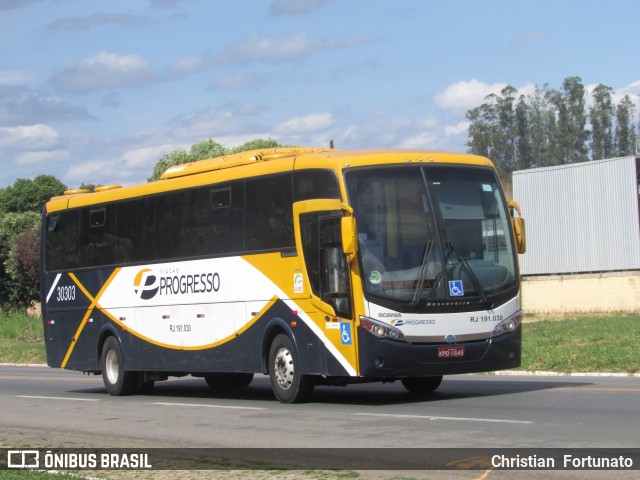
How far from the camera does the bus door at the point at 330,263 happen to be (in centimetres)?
1583

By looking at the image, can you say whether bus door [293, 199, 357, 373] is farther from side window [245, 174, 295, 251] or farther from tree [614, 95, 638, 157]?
tree [614, 95, 638, 157]

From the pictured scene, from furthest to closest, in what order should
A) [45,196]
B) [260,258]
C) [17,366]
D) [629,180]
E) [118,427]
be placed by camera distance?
1. [45,196]
2. [629,180]
3. [17,366]
4. [260,258]
5. [118,427]

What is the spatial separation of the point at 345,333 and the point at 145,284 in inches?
239

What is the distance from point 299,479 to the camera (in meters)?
9.74

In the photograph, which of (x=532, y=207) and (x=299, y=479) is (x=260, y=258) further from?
(x=532, y=207)

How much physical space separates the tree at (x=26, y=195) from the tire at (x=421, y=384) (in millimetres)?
83398

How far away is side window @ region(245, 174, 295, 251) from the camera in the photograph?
56.4ft

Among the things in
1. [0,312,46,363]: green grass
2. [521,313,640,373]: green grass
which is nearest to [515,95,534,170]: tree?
[0,312,46,363]: green grass

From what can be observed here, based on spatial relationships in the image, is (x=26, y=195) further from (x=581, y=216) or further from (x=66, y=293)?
(x=66, y=293)

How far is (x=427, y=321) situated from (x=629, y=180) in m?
48.8

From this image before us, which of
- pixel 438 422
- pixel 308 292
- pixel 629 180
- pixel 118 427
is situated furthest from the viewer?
pixel 629 180

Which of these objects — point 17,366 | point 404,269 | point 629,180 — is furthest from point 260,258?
point 629,180

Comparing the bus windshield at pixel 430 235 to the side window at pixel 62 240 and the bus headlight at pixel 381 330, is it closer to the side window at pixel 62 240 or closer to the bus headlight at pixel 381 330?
the bus headlight at pixel 381 330

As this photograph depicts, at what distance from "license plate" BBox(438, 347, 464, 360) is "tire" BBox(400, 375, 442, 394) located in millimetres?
2213
